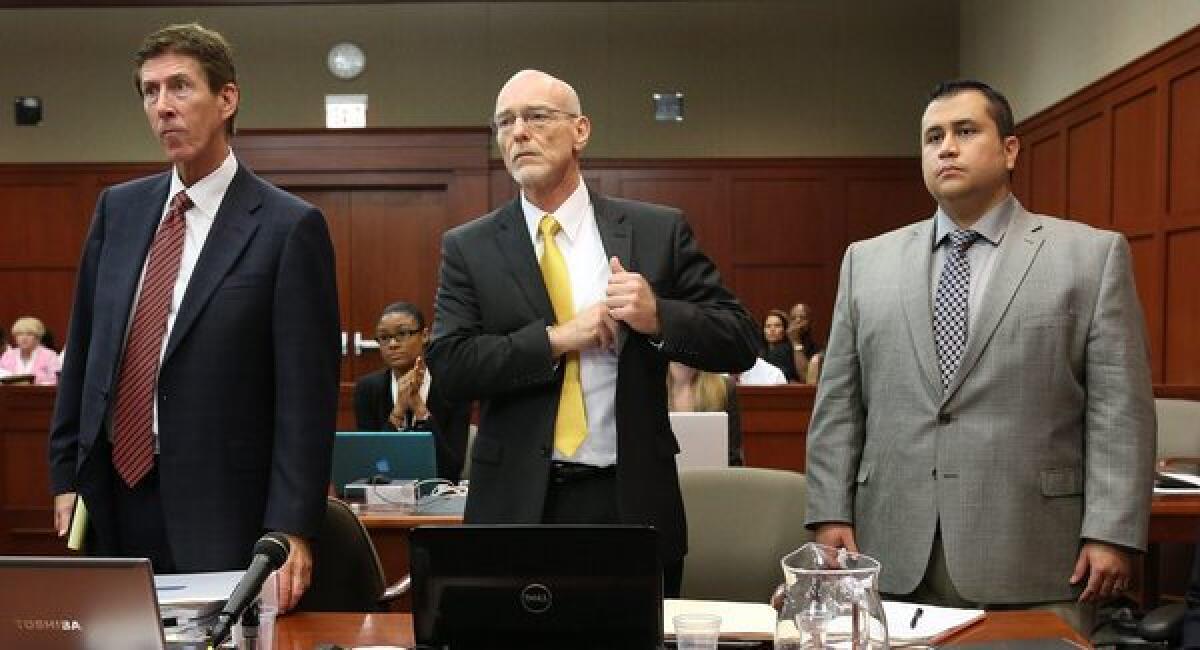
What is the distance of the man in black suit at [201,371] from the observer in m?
2.21

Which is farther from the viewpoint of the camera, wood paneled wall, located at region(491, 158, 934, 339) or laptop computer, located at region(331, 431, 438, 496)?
wood paneled wall, located at region(491, 158, 934, 339)

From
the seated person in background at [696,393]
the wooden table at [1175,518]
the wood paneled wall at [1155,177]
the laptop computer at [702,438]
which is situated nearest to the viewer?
the wooden table at [1175,518]

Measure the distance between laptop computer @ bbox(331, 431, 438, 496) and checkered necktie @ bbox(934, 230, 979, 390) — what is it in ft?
6.51

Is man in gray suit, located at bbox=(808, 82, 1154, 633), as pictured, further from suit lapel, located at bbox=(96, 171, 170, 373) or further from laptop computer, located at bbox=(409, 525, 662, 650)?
suit lapel, located at bbox=(96, 171, 170, 373)

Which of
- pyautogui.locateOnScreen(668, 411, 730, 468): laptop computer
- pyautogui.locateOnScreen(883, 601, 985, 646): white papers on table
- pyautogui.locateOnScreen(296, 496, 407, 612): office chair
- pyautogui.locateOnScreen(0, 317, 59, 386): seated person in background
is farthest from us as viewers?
pyautogui.locateOnScreen(0, 317, 59, 386): seated person in background

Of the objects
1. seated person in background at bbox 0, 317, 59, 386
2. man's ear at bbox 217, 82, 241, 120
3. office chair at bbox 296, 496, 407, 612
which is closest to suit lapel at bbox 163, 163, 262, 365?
man's ear at bbox 217, 82, 241, 120

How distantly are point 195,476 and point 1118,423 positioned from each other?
1704 mm

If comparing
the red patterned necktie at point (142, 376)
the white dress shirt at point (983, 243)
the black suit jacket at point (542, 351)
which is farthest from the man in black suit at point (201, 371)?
the white dress shirt at point (983, 243)

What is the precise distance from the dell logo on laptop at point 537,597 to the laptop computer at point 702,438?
91.6 inches

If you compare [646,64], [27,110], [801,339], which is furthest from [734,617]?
[27,110]

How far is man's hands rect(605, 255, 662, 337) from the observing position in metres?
2.27

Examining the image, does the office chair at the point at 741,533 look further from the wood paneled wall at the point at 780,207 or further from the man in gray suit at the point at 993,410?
the wood paneled wall at the point at 780,207

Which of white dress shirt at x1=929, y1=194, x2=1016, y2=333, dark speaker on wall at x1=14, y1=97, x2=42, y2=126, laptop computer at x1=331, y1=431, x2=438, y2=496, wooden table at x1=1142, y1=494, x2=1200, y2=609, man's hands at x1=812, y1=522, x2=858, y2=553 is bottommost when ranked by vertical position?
→ wooden table at x1=1142, y1=494, x2=1200, y2=609

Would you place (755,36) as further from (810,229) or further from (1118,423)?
(1118,423)
